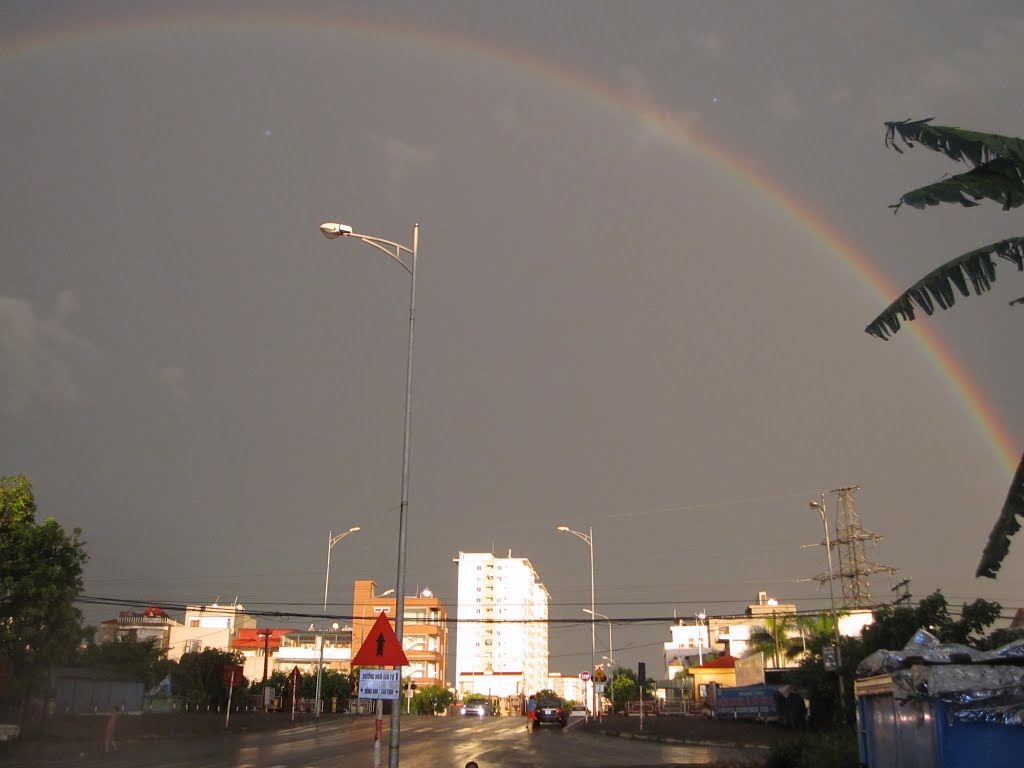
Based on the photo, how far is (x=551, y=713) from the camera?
5306 centimetres

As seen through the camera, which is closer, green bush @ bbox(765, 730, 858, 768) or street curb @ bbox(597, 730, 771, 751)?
green bush @ bbox(765, 730, 858, 768)

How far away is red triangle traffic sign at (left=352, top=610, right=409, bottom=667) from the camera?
1545 cm

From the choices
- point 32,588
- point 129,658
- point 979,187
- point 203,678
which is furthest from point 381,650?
point 203,678

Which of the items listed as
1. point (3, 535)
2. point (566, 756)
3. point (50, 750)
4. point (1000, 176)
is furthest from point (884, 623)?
point (3, 535)

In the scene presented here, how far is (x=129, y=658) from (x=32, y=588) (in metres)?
41.1

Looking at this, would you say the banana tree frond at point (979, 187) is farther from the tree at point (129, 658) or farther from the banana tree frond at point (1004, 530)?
the tree at point (129, 658)

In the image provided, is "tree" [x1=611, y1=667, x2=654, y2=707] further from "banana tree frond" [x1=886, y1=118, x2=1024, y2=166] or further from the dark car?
"banana tree frond" [x1=886, y1=118, x2=1024, y2=166]

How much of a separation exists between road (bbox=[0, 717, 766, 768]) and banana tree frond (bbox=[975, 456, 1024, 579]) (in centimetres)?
1215

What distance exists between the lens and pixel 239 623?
144 m

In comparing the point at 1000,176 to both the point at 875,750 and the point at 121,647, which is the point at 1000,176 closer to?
the point at 875,750

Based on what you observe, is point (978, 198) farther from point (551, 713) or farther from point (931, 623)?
point (551, 713)

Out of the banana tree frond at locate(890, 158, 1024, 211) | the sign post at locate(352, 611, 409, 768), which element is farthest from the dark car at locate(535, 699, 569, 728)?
the banana tree frond at locate(890, 158, 1024, 211)

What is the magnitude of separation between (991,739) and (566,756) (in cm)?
1854

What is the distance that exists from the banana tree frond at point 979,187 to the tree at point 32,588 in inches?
1292
